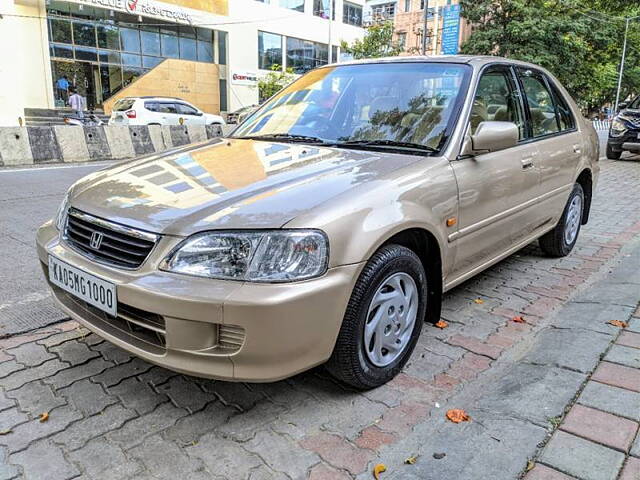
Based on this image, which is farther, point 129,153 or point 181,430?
point 129,153

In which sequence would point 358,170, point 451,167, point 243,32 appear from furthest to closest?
point 243,32 < point 451,167 < point 358,170

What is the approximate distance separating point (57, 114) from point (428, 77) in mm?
22950

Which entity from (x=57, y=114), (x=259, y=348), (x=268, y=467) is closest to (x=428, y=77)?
(x=259, y=348)

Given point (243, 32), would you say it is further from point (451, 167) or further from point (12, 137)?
point (451, 167)

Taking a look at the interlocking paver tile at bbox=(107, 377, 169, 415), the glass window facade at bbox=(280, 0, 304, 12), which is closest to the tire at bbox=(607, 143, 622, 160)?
the interlocking paver tile at bbox=(107, 377, 169, 415)

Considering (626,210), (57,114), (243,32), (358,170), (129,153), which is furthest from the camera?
(243,32)

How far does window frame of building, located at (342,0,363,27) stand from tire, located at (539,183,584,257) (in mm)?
36149

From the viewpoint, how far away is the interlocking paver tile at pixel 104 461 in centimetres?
197

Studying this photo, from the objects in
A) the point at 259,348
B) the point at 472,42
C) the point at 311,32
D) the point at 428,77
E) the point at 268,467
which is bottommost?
the point at 268,467

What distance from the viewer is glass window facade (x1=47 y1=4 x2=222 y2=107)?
23.5 m

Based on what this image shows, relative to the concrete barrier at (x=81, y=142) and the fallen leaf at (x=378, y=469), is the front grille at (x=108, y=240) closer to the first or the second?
the fallen leaf at (x=378, y=469)

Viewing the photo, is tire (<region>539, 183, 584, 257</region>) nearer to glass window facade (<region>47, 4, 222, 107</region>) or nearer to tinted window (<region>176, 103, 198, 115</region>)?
tinted window (<region>176, 103, 198, 115</region>)

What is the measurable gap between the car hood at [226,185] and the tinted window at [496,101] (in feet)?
2.36

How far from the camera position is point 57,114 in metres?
22.4
